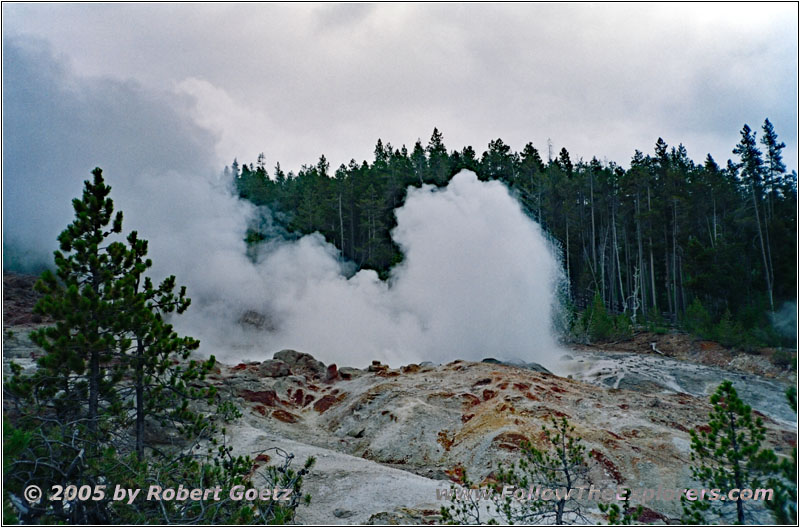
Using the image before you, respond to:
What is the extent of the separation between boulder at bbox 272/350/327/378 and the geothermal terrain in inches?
2.9

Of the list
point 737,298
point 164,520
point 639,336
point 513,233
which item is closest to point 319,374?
point 513,233

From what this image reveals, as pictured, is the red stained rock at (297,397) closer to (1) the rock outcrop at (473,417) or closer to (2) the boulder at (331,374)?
(1) the rock outcrop at (473,417)

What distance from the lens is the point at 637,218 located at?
41531mm

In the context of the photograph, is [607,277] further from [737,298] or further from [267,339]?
[267,339]

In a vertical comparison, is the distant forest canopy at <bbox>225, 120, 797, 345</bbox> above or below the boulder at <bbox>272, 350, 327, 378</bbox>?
above

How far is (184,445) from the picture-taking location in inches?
562

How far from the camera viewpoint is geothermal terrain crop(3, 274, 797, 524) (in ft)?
36.5

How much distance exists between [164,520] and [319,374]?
691 inches

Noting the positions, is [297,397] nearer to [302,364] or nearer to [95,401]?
[302,364]

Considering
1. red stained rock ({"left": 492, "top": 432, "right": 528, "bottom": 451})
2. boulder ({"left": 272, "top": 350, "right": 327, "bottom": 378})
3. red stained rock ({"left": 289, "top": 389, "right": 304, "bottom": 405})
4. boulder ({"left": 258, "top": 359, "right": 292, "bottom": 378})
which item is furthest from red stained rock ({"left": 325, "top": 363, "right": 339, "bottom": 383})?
red stained rock ({"left": 492, "top": 432, "right": 528, "bottom": 451})

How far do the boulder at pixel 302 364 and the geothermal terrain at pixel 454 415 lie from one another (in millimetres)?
74

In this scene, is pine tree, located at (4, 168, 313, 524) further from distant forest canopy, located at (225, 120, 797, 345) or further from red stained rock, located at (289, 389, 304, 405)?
distant forest canopy, located at (225, 120, 797, 345)

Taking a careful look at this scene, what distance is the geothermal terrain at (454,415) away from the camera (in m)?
11.1

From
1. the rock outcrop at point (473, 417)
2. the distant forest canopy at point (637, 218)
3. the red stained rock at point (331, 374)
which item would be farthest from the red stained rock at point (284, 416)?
the distant forest canopy at point (637, 218)
